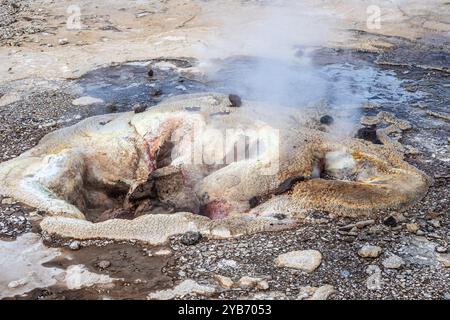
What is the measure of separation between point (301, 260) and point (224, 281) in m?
0.49

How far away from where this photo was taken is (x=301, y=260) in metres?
3.12

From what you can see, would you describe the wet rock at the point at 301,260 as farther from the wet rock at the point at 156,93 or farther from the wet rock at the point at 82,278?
the wet rock at the point at 156,93

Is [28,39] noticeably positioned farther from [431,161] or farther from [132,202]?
[431,161]

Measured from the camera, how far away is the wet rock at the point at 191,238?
330 centimetres

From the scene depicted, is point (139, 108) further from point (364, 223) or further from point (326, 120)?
point (364, 223)

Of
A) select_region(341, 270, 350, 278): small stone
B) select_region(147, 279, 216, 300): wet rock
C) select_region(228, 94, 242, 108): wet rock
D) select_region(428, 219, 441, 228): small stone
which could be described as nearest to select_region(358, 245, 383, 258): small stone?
select_region(341, 270, 350, 278): small stone

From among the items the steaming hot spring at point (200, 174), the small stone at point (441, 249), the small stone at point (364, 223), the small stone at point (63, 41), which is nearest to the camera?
the small stone at point (441, 249)

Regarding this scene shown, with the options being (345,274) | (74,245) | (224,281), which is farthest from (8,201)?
(345,274)

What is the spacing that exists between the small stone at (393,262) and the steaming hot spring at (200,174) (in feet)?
1.59

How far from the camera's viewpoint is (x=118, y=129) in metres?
4.69

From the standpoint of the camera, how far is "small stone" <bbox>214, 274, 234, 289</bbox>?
9.59 feet

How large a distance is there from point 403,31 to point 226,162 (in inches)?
183

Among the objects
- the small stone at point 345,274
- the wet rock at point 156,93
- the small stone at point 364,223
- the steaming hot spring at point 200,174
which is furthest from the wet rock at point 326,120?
the small stone at point 345,274

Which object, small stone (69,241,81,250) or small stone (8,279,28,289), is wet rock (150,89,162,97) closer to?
small stone (69,241,81,250)
